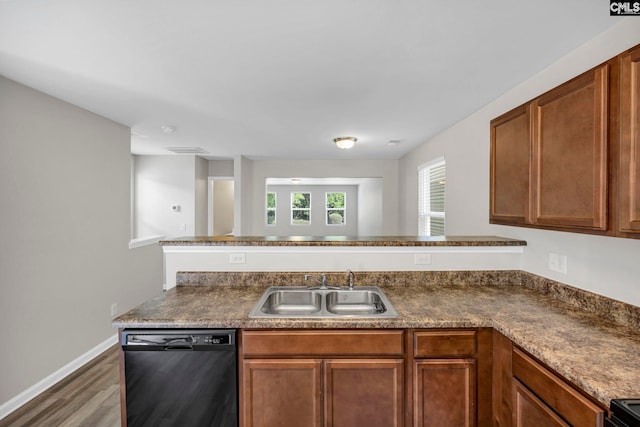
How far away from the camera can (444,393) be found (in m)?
1.55

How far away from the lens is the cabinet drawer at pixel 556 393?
1009 mm

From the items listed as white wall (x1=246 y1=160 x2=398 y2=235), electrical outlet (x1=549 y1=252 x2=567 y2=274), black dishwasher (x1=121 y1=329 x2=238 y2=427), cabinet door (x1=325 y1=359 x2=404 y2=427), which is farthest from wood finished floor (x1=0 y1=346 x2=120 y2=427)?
white wall (x1=246 y1=160 x2=398 y2=235)

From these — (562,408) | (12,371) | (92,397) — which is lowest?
(92,397)

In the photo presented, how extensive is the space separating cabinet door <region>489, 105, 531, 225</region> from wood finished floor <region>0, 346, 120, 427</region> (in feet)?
9.88

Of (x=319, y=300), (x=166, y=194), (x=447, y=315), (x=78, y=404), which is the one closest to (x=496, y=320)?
(x=447, y=315)

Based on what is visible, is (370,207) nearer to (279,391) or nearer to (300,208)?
(300,208)

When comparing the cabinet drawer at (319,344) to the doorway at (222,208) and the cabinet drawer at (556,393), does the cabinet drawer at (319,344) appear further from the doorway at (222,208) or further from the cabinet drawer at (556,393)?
the doorway at (222,208)

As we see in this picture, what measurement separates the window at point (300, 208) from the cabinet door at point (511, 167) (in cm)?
842

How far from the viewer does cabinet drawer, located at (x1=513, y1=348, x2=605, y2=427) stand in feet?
3.31

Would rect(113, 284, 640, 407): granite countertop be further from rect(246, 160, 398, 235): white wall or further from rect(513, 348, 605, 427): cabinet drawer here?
rect(246, 160, 398, 235): white wall

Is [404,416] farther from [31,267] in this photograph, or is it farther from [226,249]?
[31,267]

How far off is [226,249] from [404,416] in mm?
1528

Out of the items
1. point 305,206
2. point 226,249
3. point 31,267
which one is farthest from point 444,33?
point 305,206

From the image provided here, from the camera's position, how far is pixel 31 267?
2422 mm
